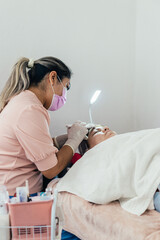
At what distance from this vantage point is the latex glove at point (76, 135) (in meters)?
1.56

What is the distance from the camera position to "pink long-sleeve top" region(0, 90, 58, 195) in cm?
131

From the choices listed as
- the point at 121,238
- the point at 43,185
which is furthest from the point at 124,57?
the point at 121,238

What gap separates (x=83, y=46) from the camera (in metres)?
2.07

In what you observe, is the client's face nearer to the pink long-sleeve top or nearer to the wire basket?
the pink long-sleeve top

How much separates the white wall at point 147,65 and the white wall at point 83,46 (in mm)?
52

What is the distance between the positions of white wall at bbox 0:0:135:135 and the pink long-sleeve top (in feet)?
1.79

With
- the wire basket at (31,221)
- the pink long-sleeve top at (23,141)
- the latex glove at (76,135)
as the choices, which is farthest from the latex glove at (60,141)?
the wire basket at (31,221)

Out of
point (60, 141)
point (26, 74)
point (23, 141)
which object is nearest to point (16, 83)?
point (26, 74)

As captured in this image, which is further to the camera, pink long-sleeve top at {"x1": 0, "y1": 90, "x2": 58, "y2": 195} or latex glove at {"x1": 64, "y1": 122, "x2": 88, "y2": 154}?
latex glove at {"x1": 64, "y1": 122, "x2": 88, "y2": 154}

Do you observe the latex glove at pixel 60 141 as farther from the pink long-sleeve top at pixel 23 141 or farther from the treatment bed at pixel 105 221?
the treatment bed at pixel 105 221

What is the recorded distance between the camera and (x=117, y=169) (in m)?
1.28

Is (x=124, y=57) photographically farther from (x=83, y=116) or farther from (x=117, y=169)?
(x=117, y=169)

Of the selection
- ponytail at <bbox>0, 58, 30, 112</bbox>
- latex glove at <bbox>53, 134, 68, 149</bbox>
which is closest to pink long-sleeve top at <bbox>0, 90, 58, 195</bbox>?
ponytail at <bbox>0, 58, 30, 112</bbox>

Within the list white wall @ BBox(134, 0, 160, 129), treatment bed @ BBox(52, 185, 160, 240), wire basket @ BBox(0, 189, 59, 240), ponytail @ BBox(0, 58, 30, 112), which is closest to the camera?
wire basket @ BBox(0, 189, 59, 240)
